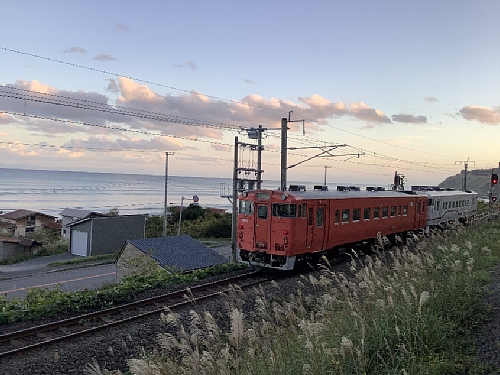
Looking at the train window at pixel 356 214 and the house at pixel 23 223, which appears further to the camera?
the house at pixel 23 223

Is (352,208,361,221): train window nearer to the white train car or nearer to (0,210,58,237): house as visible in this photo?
the white train car

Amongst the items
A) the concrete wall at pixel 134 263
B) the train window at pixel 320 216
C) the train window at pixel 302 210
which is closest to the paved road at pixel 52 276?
the concrete wall at pixel 134 263

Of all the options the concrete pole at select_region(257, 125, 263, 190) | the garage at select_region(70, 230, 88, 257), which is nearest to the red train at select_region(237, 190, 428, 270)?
the concrete pole at select_region(257, 125, 263, 190)

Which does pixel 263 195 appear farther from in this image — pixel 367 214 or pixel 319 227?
pixel 367 214

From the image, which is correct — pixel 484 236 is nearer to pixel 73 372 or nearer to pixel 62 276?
pixel 73 372

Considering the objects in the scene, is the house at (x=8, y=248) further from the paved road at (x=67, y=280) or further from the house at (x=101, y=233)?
the paved road at (x=67, y=280)

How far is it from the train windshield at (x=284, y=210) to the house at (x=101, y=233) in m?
27.4

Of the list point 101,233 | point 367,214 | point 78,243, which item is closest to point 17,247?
point 78,243

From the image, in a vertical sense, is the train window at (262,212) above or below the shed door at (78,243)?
above

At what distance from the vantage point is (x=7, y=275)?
29.1 metres

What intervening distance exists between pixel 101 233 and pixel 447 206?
88.9 ft

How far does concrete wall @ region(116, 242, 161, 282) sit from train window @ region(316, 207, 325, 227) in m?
5.69

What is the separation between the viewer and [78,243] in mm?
38250

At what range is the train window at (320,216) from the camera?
14.3 meters
